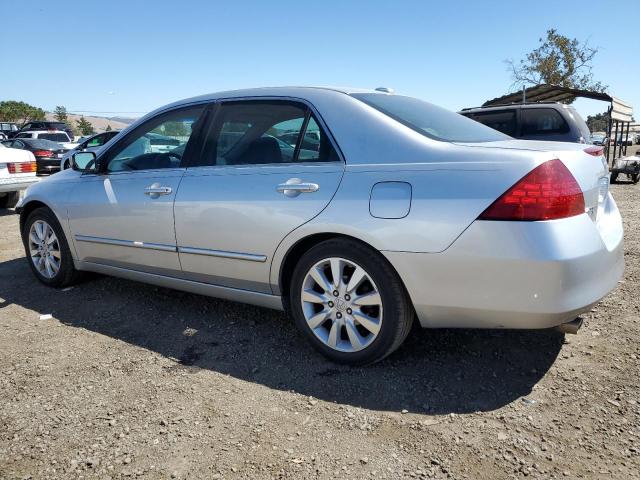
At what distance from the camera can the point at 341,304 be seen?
279 cm

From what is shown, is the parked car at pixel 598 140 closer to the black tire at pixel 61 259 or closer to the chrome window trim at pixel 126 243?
the chrome window trim at pixel 126 243

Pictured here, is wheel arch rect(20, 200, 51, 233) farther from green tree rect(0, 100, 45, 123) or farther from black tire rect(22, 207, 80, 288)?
green tree rect(0, 100, 45, 123)

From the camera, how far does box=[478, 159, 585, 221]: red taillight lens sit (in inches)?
88.6

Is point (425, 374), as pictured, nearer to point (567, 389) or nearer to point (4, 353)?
point (567, 389)

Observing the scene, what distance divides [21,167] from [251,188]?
7.86 metres

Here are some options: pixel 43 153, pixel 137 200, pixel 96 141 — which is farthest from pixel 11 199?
pixel 137 200

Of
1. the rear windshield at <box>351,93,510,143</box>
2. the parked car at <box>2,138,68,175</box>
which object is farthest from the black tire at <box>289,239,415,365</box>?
the parked car at <box>2,138,68,175</box>

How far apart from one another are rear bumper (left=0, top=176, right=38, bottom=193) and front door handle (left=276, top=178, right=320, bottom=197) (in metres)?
7.97

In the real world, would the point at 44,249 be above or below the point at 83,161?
below

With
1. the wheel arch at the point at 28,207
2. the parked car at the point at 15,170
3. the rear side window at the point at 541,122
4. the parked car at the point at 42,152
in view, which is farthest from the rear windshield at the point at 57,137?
the rear side window at the point at 541,122

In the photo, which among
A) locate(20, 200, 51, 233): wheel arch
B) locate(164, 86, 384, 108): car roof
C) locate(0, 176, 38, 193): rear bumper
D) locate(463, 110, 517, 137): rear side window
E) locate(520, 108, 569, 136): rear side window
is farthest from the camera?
locate(463, 110, 517, 137): rear side window

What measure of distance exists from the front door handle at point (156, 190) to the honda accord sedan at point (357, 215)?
0.01 m

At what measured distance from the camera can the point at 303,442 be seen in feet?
7.24

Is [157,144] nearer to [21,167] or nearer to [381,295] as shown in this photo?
[381,295]
